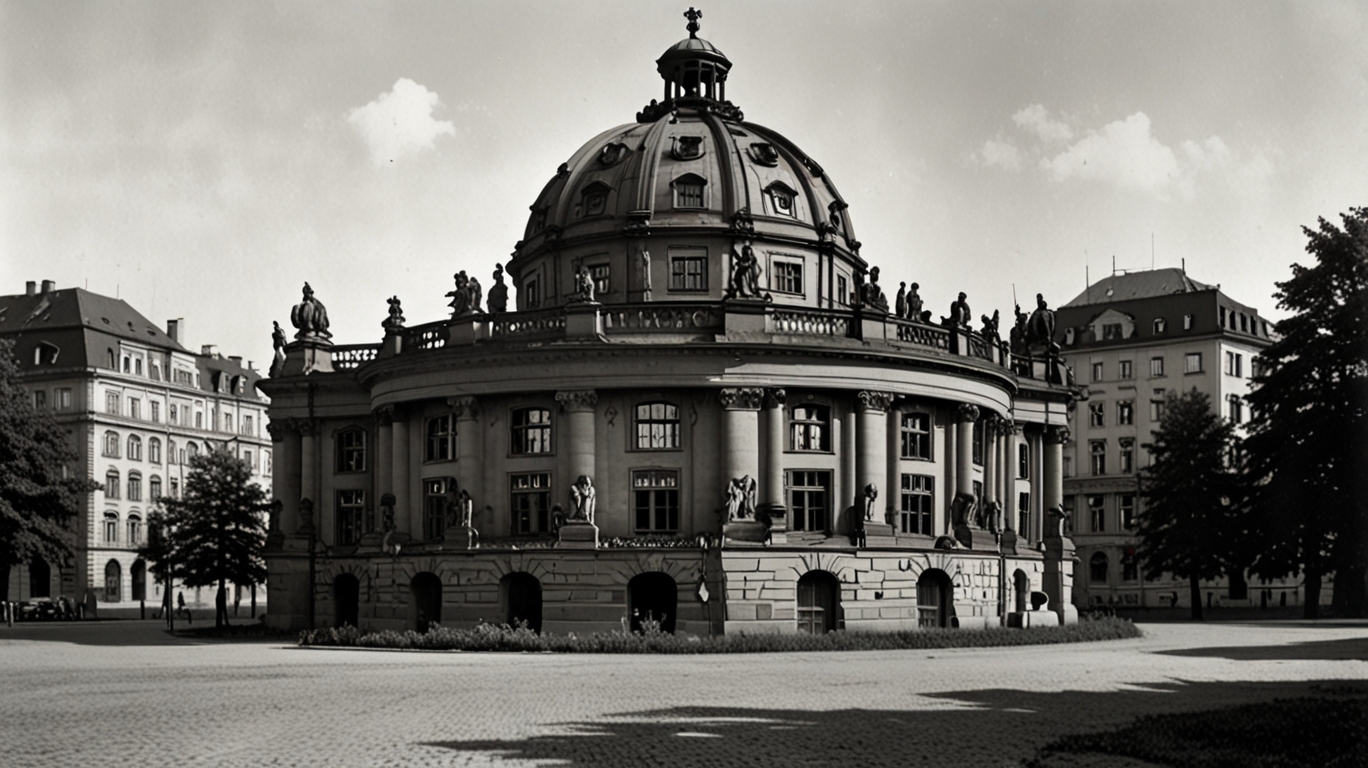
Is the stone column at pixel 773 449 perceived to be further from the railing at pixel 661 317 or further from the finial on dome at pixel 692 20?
the finial on dome at pixel 692 20

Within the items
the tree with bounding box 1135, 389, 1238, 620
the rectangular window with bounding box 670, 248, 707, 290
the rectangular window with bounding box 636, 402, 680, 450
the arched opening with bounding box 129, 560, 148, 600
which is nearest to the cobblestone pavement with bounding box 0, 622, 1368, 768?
the rectangular window with bounding box 636, 402, 680, 450

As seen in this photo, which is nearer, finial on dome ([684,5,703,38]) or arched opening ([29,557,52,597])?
finial on dome ([684,5,703,38])

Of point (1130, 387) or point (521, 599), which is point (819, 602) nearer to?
point (521, 599)

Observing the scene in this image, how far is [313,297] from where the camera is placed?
66.9m

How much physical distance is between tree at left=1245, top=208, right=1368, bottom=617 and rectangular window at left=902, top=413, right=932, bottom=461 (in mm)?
22297

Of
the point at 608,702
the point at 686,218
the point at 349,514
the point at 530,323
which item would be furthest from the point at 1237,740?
the point at 349,514

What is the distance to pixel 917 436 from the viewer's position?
5681 cm

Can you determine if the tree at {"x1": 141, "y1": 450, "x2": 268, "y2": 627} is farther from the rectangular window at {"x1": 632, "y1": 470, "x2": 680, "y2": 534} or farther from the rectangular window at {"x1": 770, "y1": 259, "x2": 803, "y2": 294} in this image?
the rectangular window at {"x1": 770, "y1": 259, "x2": 803, "y2": 294}

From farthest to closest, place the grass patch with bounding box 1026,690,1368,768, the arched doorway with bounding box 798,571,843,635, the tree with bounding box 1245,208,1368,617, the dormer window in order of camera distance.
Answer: the tree with bounding box 1245,208,1368,617
the dormer window
the arched doorway with bounding box 798,571,843,635
the grass patch with bounding box 1026,690,1368,768

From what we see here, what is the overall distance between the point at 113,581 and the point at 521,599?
6579 cm

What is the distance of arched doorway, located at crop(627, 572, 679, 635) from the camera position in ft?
169

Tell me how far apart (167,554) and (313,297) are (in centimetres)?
1591

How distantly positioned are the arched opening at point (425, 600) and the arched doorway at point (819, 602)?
42.6 ft

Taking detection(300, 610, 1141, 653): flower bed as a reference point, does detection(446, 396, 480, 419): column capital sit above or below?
above
